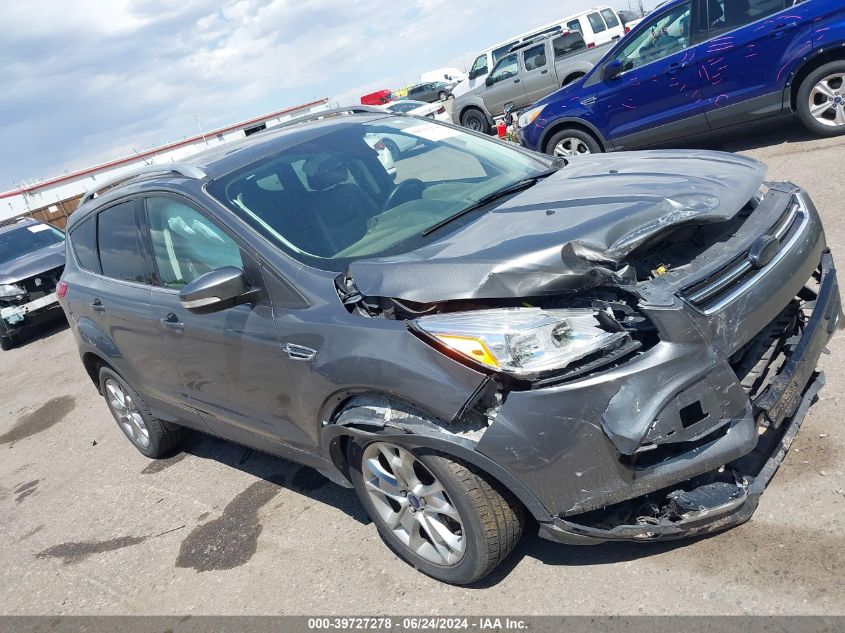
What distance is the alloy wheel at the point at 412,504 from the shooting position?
282 cm

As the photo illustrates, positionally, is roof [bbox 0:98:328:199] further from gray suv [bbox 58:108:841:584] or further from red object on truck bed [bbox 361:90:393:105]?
gray suv [bbox 58:108:841:584]

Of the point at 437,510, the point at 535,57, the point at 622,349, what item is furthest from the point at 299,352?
the point at 535,57

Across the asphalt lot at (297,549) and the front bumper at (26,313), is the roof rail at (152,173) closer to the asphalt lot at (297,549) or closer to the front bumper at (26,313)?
the asphalt lot at (297,549)

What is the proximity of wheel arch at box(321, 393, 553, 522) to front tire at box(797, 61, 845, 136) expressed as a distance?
6.47 meters

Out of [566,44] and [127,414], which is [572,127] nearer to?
[127,414]

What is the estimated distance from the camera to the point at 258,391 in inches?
136

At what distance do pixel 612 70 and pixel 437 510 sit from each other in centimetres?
701

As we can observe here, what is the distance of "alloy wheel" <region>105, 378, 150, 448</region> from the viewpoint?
511 cm

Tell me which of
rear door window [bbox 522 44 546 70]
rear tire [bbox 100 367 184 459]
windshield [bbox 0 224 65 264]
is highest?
rear door window [bbox 522 44 546 70]

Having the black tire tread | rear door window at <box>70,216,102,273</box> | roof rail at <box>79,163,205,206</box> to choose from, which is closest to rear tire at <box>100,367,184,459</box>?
rear door window at <box>70,216,102,273</box>

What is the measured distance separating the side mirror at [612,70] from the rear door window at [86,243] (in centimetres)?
616

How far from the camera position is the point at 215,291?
3.08 m

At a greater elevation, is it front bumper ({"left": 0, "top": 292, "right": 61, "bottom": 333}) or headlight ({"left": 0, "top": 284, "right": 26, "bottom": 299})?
headlight ({"left": 0, "top": 284, "right": 26, "bottom": 299})

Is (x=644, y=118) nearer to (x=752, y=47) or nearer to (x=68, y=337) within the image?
(x=752, y=47)
